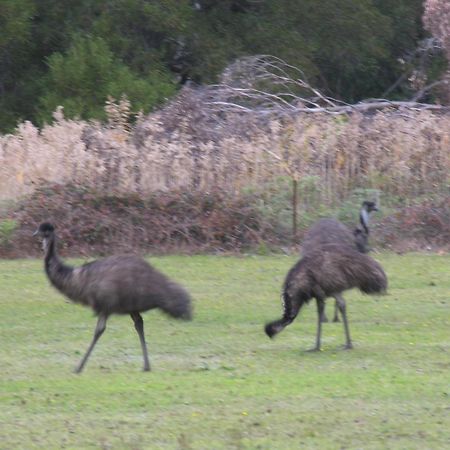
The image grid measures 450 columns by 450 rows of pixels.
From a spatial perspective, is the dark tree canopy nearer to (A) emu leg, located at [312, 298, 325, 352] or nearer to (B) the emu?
(B) the emu

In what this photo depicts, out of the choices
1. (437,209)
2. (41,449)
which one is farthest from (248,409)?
(437,209)

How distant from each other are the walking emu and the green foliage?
19.7m

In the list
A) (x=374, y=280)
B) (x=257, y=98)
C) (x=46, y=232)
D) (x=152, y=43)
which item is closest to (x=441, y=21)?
(x=257, y=98)

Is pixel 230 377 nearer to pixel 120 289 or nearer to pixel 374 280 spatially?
pixel 120 289

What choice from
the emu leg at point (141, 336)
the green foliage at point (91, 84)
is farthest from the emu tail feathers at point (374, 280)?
the green foliage at point (91, 84)

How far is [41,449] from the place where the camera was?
8062 mm

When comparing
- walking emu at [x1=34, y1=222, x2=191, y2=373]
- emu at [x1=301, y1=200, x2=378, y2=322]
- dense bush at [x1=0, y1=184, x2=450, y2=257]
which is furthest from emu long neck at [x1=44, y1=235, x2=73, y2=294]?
dense bush at [x1=0, y1=184, x2=450, y2=257]

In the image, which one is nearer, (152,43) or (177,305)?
(177,305)

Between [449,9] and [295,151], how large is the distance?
8041 millimetres

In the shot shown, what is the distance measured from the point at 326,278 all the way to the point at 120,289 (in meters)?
2.19

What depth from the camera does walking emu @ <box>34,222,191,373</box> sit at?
10766 millimetres

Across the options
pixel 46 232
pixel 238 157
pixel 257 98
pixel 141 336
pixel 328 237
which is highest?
pixel 257 98

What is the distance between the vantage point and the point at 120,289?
10.8 meters

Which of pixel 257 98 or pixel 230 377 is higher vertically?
pixel 257 98
